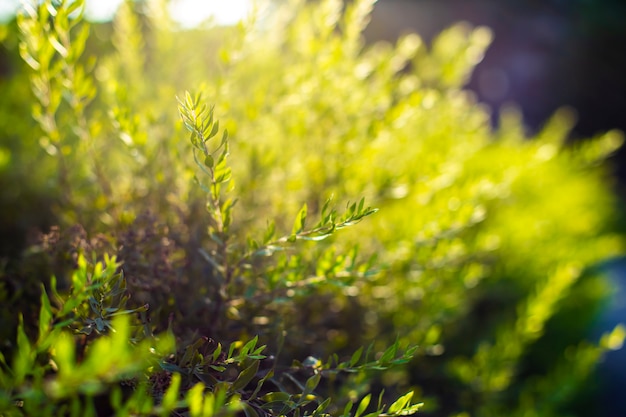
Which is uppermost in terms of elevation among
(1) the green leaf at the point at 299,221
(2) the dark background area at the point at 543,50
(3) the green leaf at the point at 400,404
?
(2) the dark background area at the point at 543,50

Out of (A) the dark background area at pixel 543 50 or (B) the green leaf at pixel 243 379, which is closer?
(B) the green leaf at pixel 243 379

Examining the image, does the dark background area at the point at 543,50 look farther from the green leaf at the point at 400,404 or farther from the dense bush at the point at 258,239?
the green leaf at the point at 400,404

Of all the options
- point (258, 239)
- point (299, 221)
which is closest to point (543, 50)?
point (258, 239)

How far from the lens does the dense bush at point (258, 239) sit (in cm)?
98

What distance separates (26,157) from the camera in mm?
2078

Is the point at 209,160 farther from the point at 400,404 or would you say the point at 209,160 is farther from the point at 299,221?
the point at 400,404

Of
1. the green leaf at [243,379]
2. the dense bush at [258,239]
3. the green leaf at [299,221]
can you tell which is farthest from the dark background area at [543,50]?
the green leaf at [243,379]

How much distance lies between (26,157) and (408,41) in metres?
1.55

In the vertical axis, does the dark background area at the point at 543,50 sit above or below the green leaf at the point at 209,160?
above

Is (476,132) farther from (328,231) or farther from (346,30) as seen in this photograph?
(328,231)

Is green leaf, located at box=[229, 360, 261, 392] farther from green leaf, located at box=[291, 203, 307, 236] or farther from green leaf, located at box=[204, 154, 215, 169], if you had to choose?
green leaf, located at box=[204, 154, 215, 169]

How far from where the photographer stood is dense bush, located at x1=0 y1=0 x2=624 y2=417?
3.22ft

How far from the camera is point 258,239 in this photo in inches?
62.7

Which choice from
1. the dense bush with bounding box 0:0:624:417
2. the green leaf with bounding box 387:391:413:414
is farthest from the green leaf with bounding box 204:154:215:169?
the green leaf with bounding box 387:391:413:414
